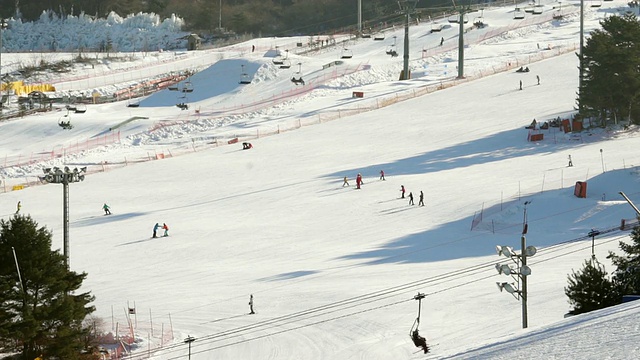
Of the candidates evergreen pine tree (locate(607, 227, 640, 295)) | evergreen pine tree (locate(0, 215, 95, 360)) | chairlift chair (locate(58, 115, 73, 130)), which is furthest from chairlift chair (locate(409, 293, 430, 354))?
chairlift chair (locate(58, 115, 73, 130))

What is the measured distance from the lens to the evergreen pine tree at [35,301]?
103 feet

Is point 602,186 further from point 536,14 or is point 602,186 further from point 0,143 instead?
point 536,14

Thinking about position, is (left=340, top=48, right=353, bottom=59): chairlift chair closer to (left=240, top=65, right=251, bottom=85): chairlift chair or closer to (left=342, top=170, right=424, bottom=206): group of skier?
(left=240, top=65, right=251, bottom=85): chairlift chair

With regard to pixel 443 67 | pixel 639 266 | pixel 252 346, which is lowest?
pixel 252 346

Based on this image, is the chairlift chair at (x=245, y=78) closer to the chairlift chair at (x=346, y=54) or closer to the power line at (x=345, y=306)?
the chairlift chair at (x=346, y=54)

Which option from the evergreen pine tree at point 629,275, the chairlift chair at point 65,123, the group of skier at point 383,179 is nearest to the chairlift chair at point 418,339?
the evergreen pine tree at point 629,275

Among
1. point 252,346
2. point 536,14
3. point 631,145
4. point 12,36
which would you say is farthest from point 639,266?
point 12,36

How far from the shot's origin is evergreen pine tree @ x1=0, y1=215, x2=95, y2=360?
103 feet

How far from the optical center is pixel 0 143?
7738 centimetres

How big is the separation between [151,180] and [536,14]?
175 ft

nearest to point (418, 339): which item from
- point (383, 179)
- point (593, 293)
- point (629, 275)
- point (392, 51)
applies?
point (593, 293)

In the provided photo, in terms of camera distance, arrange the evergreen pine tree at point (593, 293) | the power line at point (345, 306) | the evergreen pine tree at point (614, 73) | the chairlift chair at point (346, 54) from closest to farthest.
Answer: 1. the evergreen pine tree at point (593, 293)
2. the power line at point (345, 306)
3. the evergreen pine tree at point (614, 73)
4. the chairlift chair at point (346, 54)

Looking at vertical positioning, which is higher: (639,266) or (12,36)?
(12,36)

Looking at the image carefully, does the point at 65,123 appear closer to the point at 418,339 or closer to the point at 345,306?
the point at 345,306
